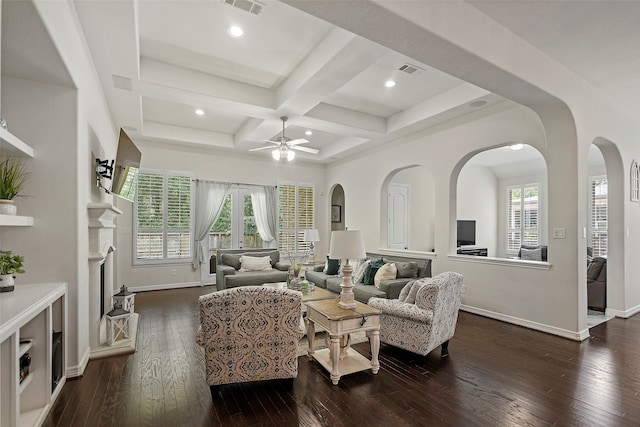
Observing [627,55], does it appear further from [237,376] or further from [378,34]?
[237,376]

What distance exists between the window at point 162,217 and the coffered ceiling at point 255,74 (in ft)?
3.06

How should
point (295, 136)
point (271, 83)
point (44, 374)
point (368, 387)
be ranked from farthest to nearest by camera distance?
point (295, 136) < point (271, 83) < point (368, 387) < point (44, 374)

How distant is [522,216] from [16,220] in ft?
33.9

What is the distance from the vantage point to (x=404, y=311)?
10.3 ft

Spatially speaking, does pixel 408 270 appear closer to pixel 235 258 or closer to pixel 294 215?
pixel 235 258

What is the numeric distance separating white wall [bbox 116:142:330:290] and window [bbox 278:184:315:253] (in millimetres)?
209

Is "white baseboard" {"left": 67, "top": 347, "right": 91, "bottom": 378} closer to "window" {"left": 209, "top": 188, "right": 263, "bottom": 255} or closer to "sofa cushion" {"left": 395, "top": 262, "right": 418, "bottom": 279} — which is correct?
"sofa cushion" {"left": 395, "top": 262, "right": 418, "bottom": 279}

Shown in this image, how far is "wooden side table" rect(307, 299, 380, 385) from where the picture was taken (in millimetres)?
2762

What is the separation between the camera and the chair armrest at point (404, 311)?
302cm

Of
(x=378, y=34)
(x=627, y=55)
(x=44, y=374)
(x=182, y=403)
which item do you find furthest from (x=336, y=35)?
(x=44, y=374)

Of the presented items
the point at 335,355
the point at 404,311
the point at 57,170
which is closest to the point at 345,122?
the point at 404,311

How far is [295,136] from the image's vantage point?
6.88 meters

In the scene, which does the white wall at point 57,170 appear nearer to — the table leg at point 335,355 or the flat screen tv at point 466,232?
the table leg at point 335,355

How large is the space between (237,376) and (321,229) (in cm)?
632
